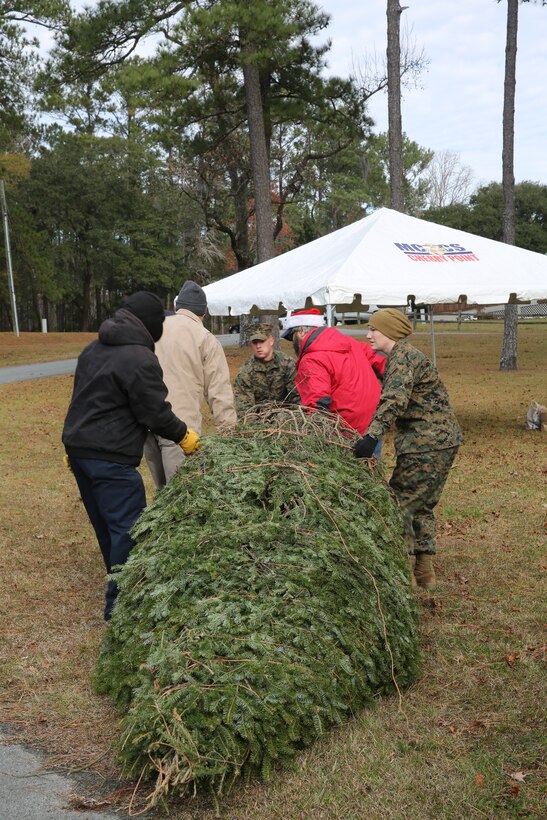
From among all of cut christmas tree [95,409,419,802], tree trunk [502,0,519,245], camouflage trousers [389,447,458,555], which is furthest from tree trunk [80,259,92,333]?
cut christmas tree [95,409,419,802]

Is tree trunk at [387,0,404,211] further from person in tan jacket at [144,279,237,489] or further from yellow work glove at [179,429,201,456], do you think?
yellow work glove at [179,429,201,456]

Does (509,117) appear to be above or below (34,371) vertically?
above

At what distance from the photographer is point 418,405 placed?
18.2 ft

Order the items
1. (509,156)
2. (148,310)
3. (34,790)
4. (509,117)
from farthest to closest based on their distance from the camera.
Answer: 1. (509,156)
2. (509,117)
3. (148,310)
4. (34,790)

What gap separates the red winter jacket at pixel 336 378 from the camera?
19.9 feet

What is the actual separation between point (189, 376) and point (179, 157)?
25.9m

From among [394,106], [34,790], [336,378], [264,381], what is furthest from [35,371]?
[34,790]

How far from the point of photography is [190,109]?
2288 cm

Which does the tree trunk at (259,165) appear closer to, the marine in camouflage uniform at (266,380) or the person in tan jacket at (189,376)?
the marine in camouflage uniform at (266,380)

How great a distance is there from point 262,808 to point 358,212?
59.0 metres

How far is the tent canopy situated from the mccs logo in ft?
0.04

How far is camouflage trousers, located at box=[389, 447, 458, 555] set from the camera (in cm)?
557

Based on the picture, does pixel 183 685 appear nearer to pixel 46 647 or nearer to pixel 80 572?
pixel 46 647

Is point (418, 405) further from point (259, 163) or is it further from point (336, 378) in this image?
point (259, 163)
